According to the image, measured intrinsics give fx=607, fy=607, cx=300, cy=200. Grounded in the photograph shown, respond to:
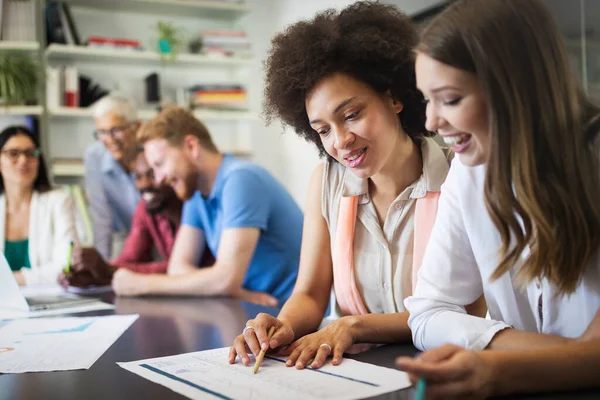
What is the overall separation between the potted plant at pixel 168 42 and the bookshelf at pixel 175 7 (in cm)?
12

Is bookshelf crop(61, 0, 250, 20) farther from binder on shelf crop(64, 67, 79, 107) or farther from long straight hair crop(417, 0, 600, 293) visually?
long straight hair crop(417, 0, 600, 293)

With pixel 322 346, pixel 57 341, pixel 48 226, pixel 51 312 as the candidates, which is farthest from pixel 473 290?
pixel 48 226

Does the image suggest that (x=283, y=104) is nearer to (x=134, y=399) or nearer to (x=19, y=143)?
(x=134, y=399)

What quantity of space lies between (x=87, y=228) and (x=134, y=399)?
2.83 metres

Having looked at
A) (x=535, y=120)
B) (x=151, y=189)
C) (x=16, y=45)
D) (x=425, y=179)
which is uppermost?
(x=16, y=45)

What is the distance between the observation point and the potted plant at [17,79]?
3.59m

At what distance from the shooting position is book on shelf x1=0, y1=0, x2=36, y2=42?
369 cm

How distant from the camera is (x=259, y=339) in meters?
1.08

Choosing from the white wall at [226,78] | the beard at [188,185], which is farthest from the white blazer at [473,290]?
the white wall at [226,78]

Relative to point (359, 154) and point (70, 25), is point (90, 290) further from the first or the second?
point (70, 25)

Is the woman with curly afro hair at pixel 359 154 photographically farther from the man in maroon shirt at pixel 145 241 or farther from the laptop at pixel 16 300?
the man in maroon shirt at pixel 145 241

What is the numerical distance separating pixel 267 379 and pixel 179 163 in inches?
56.7

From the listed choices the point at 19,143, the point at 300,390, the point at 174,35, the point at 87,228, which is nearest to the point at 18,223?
the point at 19,143

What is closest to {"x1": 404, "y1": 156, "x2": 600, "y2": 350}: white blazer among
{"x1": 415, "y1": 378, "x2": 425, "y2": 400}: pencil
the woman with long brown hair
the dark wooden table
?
the woman with long brown hair
